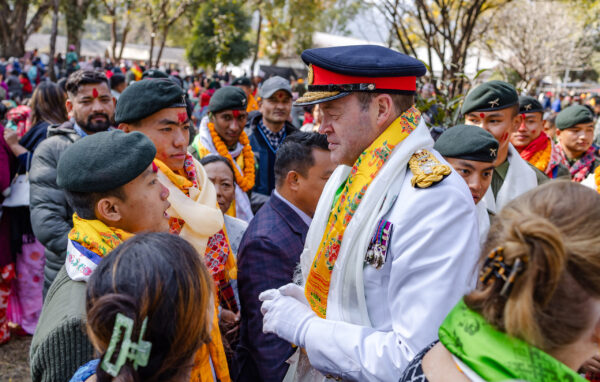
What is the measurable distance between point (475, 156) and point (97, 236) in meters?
2.17

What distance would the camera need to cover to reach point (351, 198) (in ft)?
6.11

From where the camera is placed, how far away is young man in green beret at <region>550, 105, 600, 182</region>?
196 inches

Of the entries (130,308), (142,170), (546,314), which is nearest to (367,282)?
(546,314)

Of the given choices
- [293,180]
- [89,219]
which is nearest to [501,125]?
[293,180]

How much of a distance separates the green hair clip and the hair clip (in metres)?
0.86

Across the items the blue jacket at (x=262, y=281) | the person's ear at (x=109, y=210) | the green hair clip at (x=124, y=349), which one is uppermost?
the person's ear at (x=109, y=210)

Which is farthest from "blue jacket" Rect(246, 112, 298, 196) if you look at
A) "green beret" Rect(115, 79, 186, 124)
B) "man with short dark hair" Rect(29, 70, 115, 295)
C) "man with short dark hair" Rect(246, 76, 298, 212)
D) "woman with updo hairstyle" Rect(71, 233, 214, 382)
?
"woman with updo hairstyle" Rect(71, 233, 214, 382)

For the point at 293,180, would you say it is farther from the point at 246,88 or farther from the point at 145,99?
the point at 246,88

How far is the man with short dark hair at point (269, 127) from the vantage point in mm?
5250

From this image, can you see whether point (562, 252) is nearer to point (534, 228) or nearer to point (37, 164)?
point (534, 228)

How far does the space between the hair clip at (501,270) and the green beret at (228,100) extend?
3.89 m

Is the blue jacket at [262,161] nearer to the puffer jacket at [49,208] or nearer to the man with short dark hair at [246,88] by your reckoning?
the puffer jacket at [49,208]

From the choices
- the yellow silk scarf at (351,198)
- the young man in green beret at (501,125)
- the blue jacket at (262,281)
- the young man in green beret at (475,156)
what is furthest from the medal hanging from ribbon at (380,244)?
the young man in green beret at (501,125)

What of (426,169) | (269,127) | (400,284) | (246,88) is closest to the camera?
(400,284)
